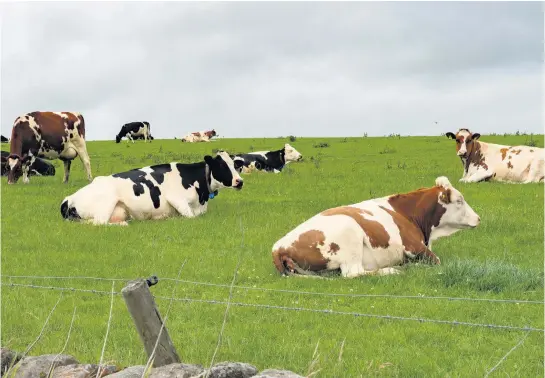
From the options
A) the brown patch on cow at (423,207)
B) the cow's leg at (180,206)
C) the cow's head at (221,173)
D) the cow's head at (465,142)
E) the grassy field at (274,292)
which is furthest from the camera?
the cow's head at (465,142)

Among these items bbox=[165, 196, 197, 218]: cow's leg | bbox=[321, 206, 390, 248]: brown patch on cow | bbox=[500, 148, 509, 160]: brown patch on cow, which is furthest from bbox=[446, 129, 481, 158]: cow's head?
bbox=[321, 206, 390, 248]: brown patch on cow

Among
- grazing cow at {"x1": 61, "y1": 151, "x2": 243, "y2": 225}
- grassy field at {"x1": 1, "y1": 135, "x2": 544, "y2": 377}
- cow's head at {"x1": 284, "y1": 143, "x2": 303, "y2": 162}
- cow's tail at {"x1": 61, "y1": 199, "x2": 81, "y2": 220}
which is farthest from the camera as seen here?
cow's head at {"x1": 284, "y1": 143, "x2": 303, "y2": 162}

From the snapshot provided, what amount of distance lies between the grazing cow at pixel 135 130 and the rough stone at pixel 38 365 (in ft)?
158

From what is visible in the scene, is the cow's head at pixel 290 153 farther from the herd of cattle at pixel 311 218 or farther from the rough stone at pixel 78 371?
the rough stone at pixel 78 371

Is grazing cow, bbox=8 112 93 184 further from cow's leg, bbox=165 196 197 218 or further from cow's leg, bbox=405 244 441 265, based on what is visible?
cow's leg, bbox=405 244 441 265

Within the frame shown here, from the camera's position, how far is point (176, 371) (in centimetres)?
548

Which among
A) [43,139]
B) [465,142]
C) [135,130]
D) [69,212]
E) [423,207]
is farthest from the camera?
[135,130]

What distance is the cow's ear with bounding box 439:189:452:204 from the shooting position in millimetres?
11898

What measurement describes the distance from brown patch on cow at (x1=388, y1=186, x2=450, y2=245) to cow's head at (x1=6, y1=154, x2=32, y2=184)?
16064 mm

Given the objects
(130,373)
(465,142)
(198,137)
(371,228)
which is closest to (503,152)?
(465,142)

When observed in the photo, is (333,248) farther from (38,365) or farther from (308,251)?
(38,365)

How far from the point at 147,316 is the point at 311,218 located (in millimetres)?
5111

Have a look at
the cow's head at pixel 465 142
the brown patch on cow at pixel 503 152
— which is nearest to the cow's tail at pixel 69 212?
the cow's head at pixel 465 142

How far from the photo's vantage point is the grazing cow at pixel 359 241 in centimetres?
1019
